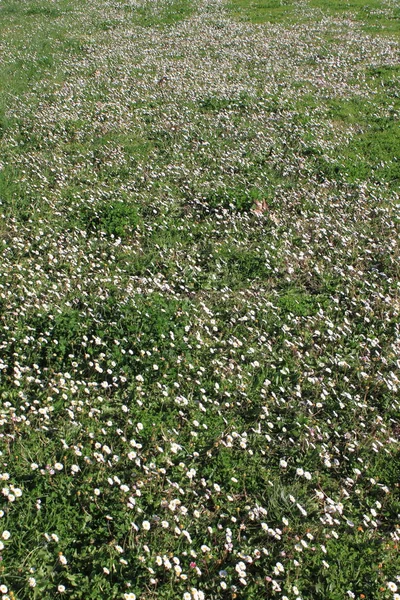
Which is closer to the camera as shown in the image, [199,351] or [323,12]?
[199,351]

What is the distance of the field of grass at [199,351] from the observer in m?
4.37

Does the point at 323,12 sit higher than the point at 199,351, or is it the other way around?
the point at 323,12

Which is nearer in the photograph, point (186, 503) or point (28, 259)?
point (186, 503)

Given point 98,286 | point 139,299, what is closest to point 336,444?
point 139,299

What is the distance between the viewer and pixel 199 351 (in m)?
6.40

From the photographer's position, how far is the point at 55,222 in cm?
891

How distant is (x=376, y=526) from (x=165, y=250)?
509cm

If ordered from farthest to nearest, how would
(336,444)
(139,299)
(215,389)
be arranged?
(139,299), (215,389), (336,444)

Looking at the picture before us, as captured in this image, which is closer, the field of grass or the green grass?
the field of grass

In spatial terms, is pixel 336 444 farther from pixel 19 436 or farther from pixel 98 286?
pixel 98 286

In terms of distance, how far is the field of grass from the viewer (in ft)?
14.3

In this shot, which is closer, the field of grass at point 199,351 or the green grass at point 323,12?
the field of grass at point 199,351

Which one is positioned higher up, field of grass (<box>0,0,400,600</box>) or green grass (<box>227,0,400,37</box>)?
green grass (<box>227,0,400,37</box>)

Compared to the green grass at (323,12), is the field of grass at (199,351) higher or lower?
lower
